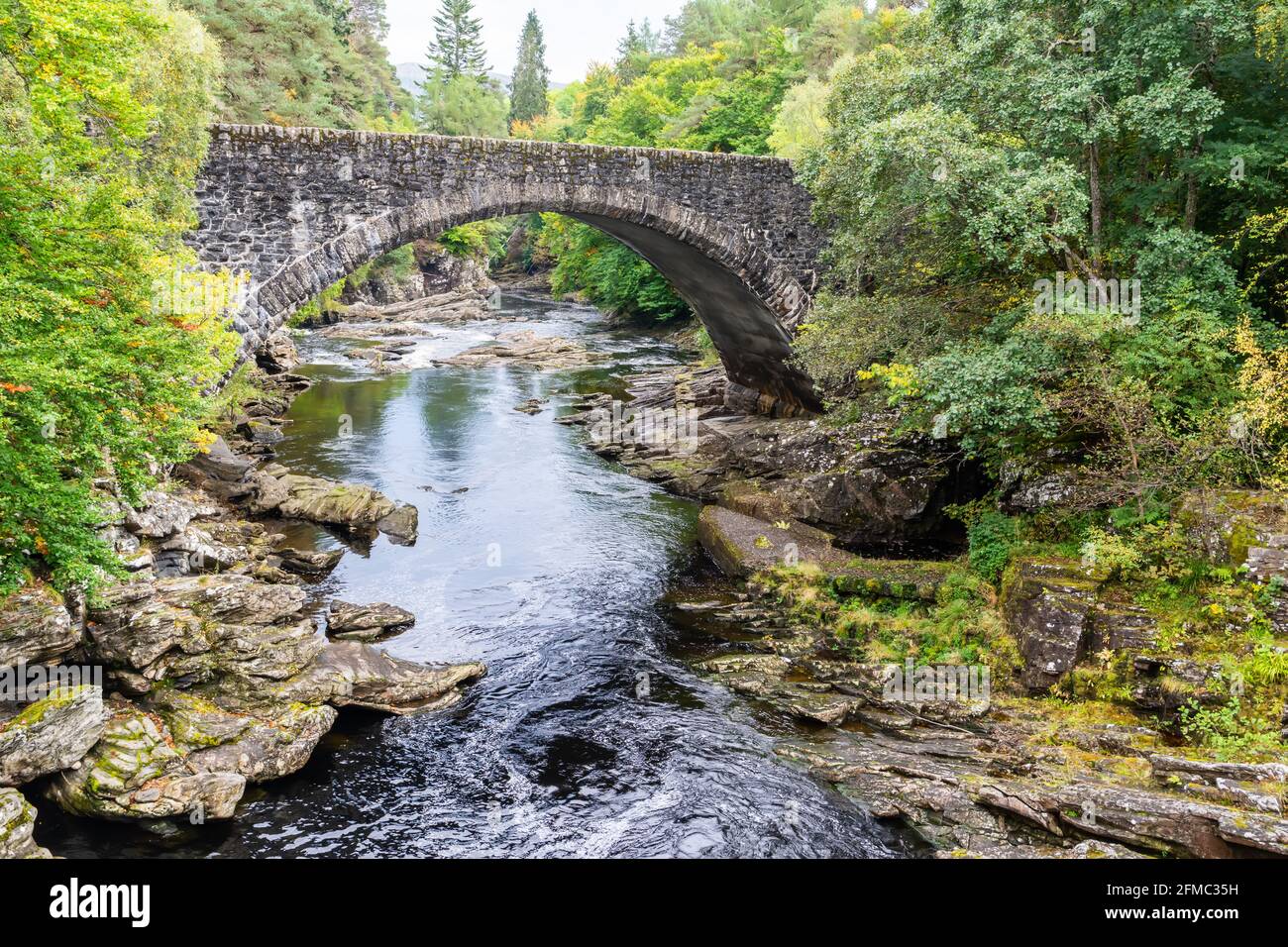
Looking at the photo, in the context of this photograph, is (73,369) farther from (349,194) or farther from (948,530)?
(948,530)

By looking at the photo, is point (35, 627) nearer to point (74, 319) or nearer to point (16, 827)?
point (16, 827)

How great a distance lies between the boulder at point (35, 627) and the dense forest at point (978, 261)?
273 millimetres

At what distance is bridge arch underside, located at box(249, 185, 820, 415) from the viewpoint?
1658 centimetres

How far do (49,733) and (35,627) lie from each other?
1135 millimetres

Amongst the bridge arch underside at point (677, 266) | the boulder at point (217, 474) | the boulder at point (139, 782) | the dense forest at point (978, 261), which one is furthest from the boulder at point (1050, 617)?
the boulder at point (217, 474)

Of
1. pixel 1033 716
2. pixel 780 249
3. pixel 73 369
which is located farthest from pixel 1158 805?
pixel 780 249

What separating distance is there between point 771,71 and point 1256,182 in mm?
35452

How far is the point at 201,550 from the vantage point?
13602 millimetres

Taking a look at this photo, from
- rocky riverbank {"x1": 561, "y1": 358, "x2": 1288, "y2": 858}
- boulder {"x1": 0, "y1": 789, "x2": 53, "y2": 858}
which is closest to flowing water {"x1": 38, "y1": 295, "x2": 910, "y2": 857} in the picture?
boulder {"x1": 0, "y1": 789, "x2": 53, "y2": 858}

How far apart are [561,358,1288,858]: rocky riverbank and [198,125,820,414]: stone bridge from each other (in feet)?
22.1

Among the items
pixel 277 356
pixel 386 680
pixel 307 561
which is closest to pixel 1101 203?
pixel 386 680

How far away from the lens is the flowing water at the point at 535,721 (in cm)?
888

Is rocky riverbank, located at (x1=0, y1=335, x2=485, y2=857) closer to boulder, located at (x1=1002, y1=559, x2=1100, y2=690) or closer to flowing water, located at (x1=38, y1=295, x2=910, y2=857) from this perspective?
flowing water, located at (x1=38, y1=295, x2=910, y2=857)

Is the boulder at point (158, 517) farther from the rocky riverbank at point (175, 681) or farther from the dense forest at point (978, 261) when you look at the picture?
the dense forest at point (978, 261)
